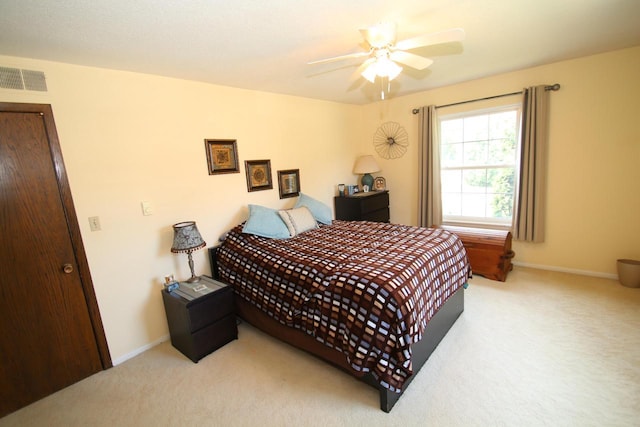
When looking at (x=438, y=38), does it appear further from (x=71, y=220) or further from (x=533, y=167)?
(x=71, y=220)

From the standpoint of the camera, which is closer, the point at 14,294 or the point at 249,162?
the point at 14,294

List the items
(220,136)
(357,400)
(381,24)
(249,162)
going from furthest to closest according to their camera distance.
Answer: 1. (249,162)
2. (220,136)
3. (357,400)
4. (381,24)

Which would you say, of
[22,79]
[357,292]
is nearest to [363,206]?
[357,292]

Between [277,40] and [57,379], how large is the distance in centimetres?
297

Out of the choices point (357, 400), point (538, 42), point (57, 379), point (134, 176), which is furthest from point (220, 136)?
point (538, 42)

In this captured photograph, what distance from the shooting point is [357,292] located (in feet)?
5.76

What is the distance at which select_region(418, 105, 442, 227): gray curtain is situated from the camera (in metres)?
3.98

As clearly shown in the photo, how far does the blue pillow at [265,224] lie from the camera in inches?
115

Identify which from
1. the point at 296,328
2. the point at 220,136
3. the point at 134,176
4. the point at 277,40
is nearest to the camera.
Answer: the point at 277,40

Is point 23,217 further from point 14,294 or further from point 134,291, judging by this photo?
point 134,291

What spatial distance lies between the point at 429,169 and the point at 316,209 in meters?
1.77

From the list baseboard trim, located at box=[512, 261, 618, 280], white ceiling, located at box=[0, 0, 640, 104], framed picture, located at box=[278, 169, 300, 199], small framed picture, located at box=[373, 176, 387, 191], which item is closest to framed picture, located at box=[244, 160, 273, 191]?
framed picture, located at box=[278, 169, 300, 199]

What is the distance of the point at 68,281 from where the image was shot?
2123mm

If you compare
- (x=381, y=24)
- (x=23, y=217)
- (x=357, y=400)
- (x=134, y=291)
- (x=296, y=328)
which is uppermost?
(x=381, y=24)
